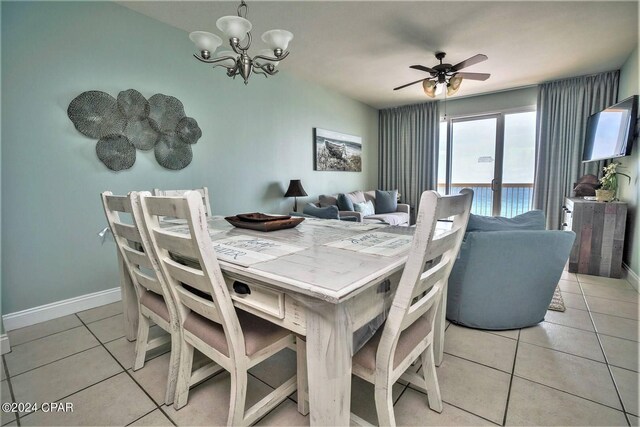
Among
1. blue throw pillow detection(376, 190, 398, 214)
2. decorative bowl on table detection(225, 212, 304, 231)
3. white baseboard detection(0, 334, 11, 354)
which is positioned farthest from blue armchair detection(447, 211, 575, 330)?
blue throw pillow detection(376, 190, 398, 214)

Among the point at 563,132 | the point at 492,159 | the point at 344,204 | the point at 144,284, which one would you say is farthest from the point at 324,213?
the point at 563,132

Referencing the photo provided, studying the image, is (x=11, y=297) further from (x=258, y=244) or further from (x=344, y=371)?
(x=344, y=371)

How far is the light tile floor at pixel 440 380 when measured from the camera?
50.2 inches

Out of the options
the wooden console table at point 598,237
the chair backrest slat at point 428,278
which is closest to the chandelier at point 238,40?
the chair backrest slat at point 428,278

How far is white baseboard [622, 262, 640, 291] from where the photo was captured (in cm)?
274

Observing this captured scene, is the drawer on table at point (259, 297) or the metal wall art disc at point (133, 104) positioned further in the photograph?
the metal wall art disc at point (133, 104)

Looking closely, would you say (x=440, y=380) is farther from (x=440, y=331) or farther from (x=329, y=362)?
(x=329, y=362)

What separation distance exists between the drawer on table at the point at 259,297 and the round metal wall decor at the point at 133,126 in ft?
6.77

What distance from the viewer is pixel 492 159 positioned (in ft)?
16.9

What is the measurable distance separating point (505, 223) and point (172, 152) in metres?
2.85

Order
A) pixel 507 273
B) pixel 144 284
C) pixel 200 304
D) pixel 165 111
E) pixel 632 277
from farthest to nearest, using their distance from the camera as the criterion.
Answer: pixel 632 277 < pixel 165 111 < pixel 507 273 < pixel 144 284 < pixel 200 304

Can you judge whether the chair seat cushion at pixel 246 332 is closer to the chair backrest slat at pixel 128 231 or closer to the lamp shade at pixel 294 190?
the chair backrest slat at pixel 128 231

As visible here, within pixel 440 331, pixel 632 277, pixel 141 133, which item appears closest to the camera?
pixel 440 331

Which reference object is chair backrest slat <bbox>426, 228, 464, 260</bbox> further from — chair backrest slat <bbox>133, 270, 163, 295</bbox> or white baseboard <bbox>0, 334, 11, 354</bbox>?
white baseboard <bbox>0, 334, 11, 354</bbox>
